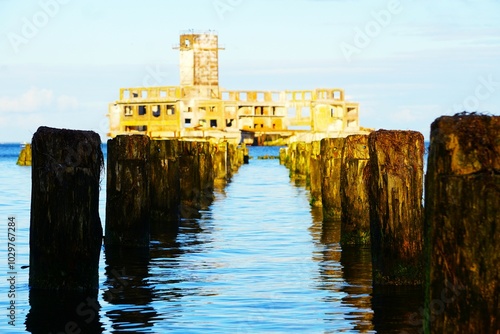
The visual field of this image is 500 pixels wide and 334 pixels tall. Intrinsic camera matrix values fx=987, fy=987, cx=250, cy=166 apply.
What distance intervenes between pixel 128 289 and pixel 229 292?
1.13 metres

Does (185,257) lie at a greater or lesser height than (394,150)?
lesser

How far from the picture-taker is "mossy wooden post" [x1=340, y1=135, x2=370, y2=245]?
47.0ft

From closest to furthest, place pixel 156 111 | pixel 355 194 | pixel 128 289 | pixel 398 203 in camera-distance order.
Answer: pixel 398 203
pixel 128 289
pixel 355 194
pixel 156 111

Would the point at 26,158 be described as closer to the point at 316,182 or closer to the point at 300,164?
the point at 300,164

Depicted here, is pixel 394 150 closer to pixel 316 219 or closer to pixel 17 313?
pixel 17 313

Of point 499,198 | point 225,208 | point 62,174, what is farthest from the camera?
point 225,208

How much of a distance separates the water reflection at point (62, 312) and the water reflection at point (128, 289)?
19 centimetres

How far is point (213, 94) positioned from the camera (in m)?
132

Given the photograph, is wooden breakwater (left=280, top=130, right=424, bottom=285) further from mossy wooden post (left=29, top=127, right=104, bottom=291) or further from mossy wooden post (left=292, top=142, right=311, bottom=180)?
mossy wooden post (left=292, top=142, right=311, bottom=180)

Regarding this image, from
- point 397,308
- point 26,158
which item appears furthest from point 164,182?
point 26,158

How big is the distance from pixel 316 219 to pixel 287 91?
134 metres

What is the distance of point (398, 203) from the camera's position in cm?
1031

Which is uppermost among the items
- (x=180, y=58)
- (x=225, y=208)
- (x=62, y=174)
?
(x=180, y=58)

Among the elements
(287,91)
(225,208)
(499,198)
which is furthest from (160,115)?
(499,198)
